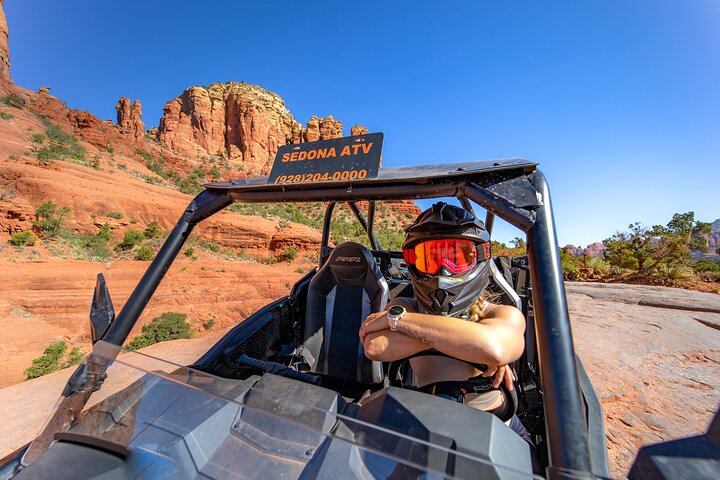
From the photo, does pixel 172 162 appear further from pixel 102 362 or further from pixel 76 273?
pixel 102 362

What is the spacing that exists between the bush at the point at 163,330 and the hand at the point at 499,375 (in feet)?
28.1

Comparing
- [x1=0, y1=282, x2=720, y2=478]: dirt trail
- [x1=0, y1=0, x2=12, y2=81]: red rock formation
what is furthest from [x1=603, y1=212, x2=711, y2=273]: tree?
[x1=0, y1=0, x2=12, y2=81]: red rock formation

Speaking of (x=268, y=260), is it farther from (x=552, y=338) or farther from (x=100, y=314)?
(x=552, y=338)

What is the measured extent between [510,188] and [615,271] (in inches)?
756

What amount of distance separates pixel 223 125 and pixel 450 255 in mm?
68791

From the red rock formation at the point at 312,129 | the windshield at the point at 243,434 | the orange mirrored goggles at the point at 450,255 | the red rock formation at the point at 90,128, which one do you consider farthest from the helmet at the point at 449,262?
the red rock formation at the point at 312,129

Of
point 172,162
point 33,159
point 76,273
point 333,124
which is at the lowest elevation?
point 76,273

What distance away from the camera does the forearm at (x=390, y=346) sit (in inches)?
54.5

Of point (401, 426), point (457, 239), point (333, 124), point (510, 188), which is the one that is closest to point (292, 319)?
point (457, 239)

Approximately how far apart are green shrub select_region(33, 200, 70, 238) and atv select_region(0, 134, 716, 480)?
68.1ft

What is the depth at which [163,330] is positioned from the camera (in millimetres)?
8547

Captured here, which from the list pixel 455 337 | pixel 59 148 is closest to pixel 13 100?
pixel 59 148

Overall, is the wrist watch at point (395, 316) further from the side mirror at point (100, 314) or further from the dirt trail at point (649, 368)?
the dirt trail at point (649, 368)

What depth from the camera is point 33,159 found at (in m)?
24.5
